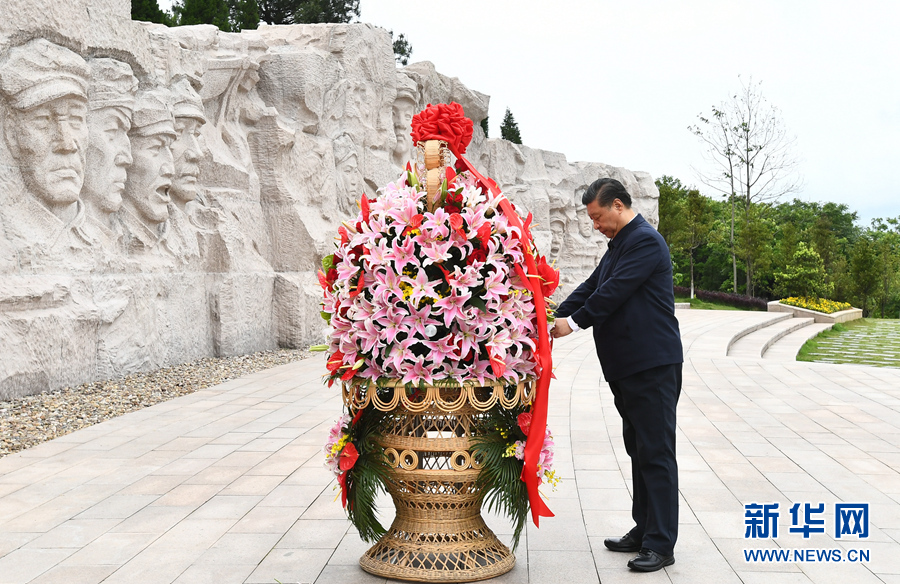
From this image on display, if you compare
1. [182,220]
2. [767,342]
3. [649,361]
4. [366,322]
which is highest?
[182,220]

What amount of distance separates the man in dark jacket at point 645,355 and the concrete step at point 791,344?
30.7ft

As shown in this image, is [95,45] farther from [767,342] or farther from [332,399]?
[767,342]

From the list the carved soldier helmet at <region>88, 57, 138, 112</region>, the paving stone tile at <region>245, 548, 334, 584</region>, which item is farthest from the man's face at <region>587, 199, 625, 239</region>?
the carved soldier helmet at <region>88, 57, 138, 112</region>

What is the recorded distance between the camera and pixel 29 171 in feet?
22.5

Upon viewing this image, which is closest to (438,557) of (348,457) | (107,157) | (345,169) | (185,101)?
(348,457)

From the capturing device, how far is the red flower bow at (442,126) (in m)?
3.03

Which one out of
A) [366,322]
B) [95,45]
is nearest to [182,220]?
[95,45]

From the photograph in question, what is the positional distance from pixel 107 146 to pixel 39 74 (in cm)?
118

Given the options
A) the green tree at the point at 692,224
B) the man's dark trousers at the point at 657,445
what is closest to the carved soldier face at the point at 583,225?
the green tree at the point at 692,224

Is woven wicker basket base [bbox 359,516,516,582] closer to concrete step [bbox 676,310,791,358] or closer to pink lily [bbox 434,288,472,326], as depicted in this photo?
pink lily [bbox 434,288,472,326]

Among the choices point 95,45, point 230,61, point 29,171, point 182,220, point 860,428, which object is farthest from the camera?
point 230,61

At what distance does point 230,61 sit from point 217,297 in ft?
10.9

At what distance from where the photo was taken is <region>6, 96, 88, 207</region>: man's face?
6754 millimetres

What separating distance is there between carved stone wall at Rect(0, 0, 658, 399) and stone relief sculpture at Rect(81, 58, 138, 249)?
0.05 feet
